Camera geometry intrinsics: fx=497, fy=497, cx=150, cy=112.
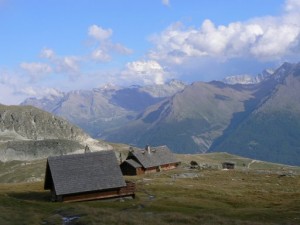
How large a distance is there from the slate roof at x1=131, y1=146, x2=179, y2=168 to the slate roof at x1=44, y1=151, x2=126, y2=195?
61.8m

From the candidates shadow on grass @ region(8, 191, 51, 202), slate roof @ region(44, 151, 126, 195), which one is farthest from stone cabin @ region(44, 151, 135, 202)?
shadow on grass @ region(8, 191, 51, 202)

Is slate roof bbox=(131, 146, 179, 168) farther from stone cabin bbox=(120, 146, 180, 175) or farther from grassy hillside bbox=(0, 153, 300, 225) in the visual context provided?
grassy hillside bbox=(0, 153, 300, 225)

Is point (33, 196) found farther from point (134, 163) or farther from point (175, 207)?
point (134, 163)

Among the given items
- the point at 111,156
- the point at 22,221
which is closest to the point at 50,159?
the point at 111,156

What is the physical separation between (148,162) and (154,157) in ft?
16.3

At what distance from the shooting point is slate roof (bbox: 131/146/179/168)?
144 metres

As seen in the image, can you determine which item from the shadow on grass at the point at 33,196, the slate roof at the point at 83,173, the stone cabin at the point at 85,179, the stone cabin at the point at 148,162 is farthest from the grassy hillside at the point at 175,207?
the stone cabin at the point at 148,162

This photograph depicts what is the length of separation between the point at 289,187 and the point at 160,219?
6537cm

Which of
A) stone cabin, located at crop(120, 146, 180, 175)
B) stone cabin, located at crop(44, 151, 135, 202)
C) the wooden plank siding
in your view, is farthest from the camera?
stone cabin, located at crop(120, 146, 180, 175)

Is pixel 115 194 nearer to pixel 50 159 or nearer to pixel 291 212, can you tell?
pixel 50 159

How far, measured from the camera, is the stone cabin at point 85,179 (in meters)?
76.5

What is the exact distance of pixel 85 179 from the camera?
3078 inches

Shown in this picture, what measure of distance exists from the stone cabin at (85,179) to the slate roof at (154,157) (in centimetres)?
6219

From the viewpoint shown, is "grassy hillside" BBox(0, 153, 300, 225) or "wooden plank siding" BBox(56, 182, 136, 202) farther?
"wooden plank siding" BBox(56, 182, 136, 202)
